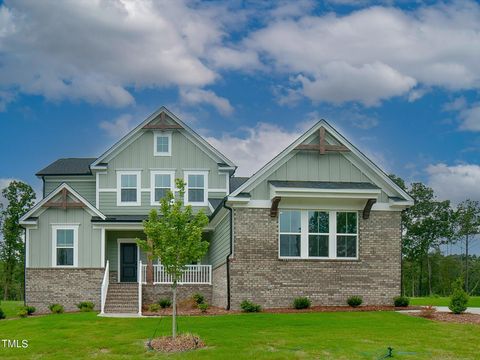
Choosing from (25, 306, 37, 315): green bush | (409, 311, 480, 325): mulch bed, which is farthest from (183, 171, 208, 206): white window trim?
(409, 311, 480, 325): mulch bed

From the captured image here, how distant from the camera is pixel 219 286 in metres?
27.5

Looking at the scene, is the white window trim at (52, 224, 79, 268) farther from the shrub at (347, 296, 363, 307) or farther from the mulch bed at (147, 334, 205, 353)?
the mulch bed at (147, 334, 205, 353)

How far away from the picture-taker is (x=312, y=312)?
77.4ft

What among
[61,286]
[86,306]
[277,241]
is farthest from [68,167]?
[277,241]

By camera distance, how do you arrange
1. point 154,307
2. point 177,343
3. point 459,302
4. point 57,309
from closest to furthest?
point 177,343
point 459,302
point 154,307
point 57,309

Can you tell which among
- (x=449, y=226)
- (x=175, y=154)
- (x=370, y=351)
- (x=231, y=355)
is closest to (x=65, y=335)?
(x=231, y=355)

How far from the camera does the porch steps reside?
2672 centimetres

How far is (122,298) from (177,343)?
41.8 ft

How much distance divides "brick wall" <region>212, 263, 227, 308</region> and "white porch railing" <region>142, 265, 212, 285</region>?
1.43 ft

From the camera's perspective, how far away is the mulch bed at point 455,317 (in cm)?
2035

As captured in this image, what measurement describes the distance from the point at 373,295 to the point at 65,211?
1399cm

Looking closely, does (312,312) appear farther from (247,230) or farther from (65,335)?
(65,335)

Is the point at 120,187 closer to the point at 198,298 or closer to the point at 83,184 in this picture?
the point at 83,184

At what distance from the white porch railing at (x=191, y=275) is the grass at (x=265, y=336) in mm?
6863
